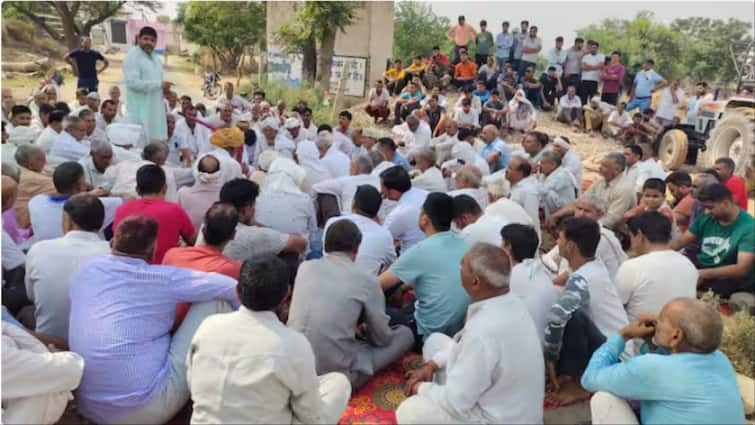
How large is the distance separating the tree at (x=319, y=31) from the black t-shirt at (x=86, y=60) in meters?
8.26

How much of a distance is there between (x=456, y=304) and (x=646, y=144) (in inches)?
390

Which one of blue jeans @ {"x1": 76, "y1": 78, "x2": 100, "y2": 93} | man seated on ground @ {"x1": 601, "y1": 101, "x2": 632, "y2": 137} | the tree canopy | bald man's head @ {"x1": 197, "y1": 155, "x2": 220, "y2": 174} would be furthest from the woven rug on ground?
the tree canopy

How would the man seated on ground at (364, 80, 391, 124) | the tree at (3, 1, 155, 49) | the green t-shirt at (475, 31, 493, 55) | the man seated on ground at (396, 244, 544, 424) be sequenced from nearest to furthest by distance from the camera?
the man seated on ground at (396, 244, 544, 424), the man seated on ground at (364, 80, 391, 124), the green t-shirt at (475, 31, 493, 55), the tree at (3, 1, 155, 49)

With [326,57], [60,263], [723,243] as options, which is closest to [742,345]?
[723,243]

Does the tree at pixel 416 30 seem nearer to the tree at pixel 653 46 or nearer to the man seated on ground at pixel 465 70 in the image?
the tree at pixel 653 46

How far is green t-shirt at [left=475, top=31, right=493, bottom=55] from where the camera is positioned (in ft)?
50.3

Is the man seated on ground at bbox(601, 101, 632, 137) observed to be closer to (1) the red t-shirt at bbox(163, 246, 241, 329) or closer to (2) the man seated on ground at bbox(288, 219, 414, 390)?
(2) the man seated on ground at bbox(288, 219, 414, 390)

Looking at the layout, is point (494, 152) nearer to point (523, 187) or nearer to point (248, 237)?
point (523, 187)

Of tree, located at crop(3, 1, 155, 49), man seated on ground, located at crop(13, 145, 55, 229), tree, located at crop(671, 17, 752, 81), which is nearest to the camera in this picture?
man seated on ground, located at crop(13, 145, 55, 229)

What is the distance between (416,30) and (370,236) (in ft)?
109

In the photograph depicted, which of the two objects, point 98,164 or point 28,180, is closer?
point 28,180

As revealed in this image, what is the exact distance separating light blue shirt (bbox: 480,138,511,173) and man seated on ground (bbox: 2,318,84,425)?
21.3 feet

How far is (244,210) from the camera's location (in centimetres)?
405

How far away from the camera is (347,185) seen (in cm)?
575
